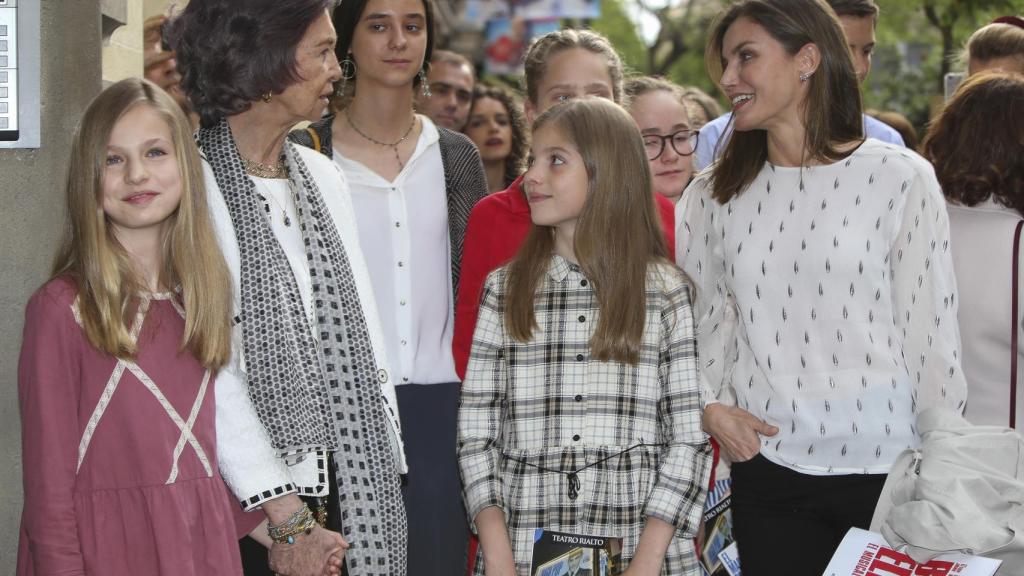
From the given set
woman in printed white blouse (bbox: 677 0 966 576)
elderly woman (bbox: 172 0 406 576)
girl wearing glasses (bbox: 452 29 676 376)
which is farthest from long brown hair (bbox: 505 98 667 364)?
elderly woman (bbox: 172 0 406 576)

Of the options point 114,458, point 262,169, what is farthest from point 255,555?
point 262,169

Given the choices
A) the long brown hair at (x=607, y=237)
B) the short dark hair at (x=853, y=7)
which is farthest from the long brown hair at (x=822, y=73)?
the short dark hair at (x=853, y=7)

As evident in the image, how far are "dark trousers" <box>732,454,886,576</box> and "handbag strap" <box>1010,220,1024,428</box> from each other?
0.77m

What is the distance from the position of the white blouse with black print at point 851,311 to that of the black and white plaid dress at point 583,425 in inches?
9.7

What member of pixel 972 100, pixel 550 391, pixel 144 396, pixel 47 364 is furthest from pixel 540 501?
pixel 972 100

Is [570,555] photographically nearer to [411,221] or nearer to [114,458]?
[114,458]

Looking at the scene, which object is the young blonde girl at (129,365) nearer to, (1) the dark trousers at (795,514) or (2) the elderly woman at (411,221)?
(2) the elderly woman at (411,221)

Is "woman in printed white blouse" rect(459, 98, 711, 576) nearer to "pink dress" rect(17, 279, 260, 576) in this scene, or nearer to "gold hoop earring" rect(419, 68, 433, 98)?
"pink dress" rect(17, 279, 260, 576)

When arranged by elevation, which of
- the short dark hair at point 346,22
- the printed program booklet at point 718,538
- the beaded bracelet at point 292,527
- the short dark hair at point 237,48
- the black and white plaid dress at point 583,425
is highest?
the short dark hair at point 346,22

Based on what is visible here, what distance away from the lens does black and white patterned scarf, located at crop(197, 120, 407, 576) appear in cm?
314

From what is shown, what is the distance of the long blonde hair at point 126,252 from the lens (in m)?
2.87

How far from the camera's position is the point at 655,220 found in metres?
3.61

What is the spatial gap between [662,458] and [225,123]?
62.9 inches

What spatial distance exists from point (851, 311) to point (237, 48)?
6.26ft
